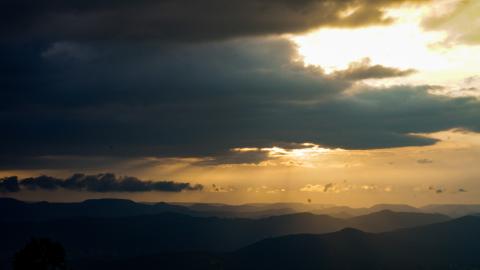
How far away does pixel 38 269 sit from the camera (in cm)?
13862

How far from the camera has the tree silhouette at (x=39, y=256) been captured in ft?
Result: 450

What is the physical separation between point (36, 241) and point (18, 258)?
6.07 meters

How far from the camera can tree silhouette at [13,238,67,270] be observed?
450 feet

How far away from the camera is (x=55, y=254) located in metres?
139

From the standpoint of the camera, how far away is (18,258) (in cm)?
13850

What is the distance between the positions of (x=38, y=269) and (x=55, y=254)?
18.9 ft

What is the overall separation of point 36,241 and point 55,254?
6266mm

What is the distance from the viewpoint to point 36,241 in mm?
139875

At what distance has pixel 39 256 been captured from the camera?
138m
